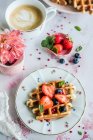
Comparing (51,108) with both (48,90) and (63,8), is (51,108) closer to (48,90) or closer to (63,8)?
(48,90)

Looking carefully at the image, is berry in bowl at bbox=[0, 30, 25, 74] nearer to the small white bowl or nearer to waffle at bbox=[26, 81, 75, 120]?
the small white bowl

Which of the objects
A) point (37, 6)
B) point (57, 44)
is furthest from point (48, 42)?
point (37, 6)

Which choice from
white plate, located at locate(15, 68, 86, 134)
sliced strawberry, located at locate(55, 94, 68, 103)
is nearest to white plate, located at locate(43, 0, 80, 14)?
white plate, located at locate(15, 68, 86, 134)

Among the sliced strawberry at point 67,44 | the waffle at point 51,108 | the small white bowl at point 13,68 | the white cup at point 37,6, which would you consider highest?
A: the white cup at point 37,6

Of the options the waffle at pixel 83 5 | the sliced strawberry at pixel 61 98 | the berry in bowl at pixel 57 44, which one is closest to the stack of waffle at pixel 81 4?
the waffle at pixel 83 5

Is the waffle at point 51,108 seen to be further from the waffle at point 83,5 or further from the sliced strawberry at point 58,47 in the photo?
the waffle at point 83,5

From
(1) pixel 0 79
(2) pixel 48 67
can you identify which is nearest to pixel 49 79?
(2) pixel 48 67

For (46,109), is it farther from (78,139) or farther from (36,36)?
(36,36)
